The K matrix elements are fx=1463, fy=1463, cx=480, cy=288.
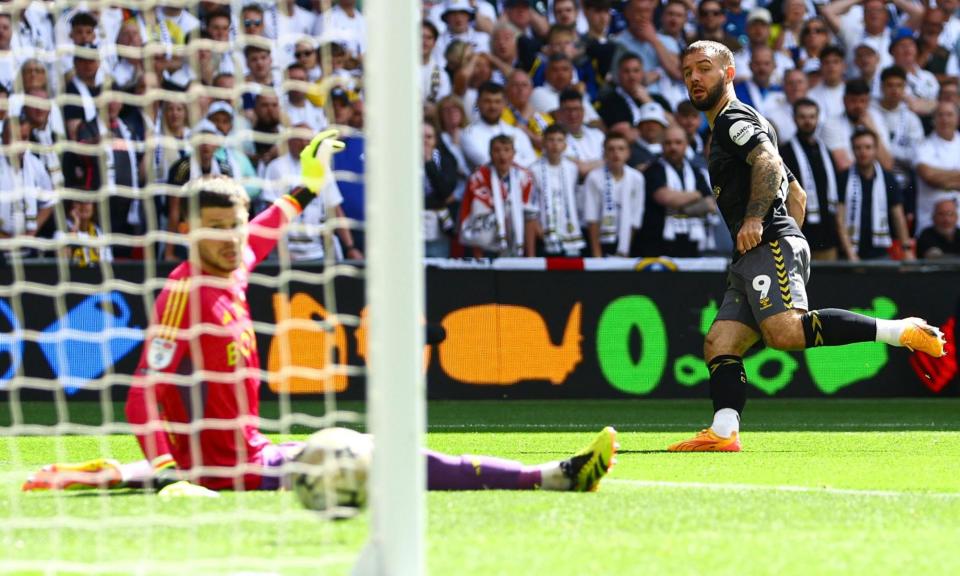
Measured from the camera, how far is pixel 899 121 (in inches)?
539

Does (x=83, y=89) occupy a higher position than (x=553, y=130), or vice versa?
(x=83, y=89)

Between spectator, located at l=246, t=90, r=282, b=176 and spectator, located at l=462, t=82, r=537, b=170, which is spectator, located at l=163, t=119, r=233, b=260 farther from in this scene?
spectator, located at l=462, t=82, r=537, b=170

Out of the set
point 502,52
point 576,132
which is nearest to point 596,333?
point 576,132

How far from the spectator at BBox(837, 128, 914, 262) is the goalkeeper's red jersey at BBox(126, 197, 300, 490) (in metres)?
8.54

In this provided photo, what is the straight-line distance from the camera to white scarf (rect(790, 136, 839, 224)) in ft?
41.4

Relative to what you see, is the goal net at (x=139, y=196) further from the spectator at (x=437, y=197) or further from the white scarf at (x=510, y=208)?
the white scarf at (x=510, y=208)

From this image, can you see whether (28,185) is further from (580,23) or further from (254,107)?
(580,23)

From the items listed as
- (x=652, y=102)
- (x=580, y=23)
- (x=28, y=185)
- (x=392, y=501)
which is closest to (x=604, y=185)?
(x=652, y=102)

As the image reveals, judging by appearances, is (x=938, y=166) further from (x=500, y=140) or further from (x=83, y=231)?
(x=83, y=231)

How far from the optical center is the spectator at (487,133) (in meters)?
12.6

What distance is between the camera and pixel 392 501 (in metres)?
3.54

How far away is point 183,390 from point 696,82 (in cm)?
349

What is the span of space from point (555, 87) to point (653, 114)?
922 mm

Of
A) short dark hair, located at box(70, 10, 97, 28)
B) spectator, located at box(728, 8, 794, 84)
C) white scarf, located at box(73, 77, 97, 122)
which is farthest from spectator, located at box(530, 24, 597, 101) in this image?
white scarf, located at box(73, 77, 97, 122)
